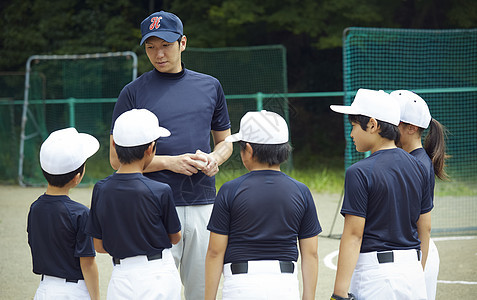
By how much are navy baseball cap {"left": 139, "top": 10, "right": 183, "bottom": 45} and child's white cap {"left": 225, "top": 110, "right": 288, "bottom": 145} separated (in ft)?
2.69

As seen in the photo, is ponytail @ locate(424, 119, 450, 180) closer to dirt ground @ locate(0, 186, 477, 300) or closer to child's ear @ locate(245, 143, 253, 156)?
child's ear @ locate(245, 143, 253, 156)

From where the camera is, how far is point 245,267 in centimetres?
289

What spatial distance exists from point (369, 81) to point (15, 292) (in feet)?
34.2

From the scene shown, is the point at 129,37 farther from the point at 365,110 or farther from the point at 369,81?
the point at 365,110

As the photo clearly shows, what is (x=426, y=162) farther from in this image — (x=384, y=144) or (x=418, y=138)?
(x=384, y=144)

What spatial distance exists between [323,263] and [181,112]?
3.69 meters

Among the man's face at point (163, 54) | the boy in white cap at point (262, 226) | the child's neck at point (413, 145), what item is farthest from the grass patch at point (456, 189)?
the boy in white cap at point (262, 226)

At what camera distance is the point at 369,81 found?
14070mm

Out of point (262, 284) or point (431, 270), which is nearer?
point (262, 284)

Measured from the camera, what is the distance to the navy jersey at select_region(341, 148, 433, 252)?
305 cm

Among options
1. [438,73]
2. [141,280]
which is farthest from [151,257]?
[438,73]

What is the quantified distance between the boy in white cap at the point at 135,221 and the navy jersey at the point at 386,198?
94 cm

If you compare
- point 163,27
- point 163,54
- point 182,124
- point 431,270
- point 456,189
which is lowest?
point 456,189

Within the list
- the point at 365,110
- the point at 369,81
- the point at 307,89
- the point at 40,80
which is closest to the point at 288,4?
the point at 307,89
